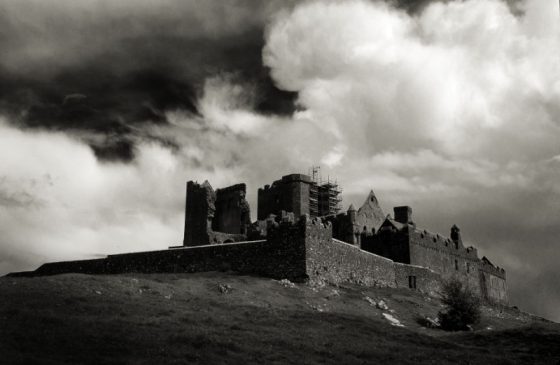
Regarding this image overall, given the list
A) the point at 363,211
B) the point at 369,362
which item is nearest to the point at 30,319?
the point at 369,362

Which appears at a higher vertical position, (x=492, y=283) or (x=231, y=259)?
(x=492, y=283)

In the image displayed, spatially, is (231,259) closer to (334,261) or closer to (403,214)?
(334,261)

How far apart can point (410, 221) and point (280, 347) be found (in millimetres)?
55791

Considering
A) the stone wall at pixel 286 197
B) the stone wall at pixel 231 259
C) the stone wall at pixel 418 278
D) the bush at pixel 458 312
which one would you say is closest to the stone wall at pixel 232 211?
the stone wall at pixel 286 197

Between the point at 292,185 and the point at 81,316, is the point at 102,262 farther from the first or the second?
the point at 292,185

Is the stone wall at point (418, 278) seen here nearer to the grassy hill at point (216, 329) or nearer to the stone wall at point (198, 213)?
the grassy hill at point (216, 329)

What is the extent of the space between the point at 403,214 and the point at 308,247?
38.3 m

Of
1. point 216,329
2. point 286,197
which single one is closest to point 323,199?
point 286,197

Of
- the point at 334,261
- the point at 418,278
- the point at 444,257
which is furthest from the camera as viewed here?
the point at 444,257

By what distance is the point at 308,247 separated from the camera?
4922 centimetres

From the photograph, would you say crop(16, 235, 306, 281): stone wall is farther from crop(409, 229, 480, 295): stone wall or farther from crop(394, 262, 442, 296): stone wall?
crop(409, 229, 480, 295): stone wall

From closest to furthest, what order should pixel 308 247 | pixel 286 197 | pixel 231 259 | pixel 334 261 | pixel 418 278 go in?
pixel 308 247, pixel 231 259, pixel 334 261, pixel 418 278, pixel 286 197

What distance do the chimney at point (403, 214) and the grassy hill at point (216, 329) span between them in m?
37.2

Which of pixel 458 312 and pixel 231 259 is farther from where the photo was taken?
pixel 231 259
